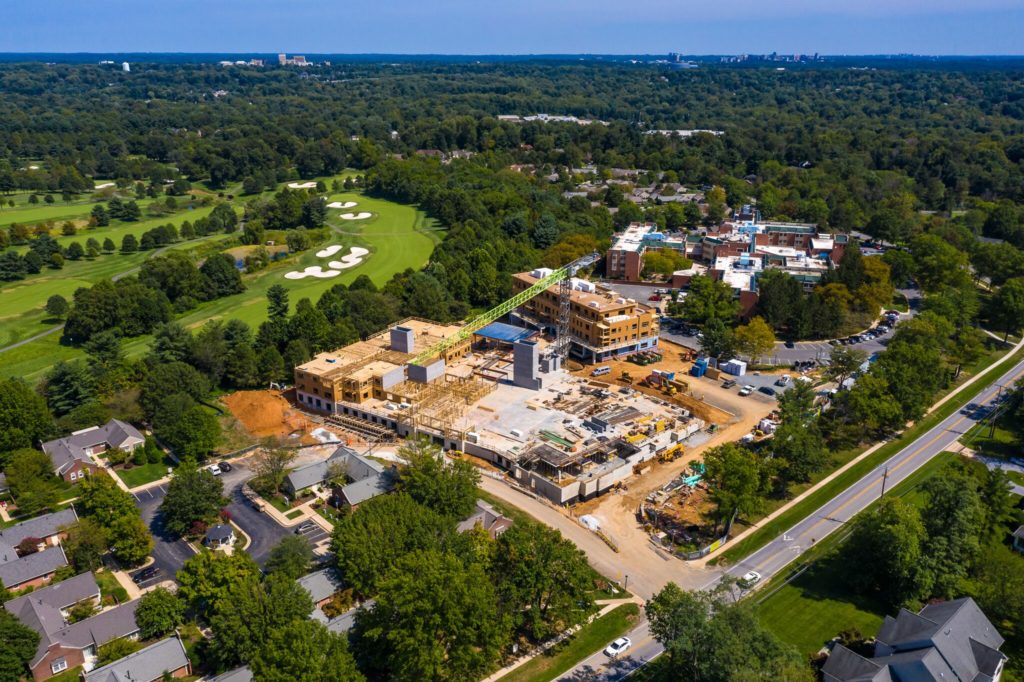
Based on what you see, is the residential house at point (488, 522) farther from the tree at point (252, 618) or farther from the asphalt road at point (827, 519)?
the tree at point (252, 618)

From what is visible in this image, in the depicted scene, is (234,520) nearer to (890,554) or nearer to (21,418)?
(21,418)

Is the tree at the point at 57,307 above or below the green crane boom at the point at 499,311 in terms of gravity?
below

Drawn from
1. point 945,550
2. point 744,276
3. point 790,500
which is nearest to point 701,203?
point 744,276

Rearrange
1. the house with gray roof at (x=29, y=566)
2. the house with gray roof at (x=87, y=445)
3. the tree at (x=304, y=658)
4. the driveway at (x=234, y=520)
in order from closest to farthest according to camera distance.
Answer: the tree at (x=304, y=658), the house with gray roof at (x=29, y=566), the driveway at (x=234, y=520), the house with gray roof at (x=87, y=445)

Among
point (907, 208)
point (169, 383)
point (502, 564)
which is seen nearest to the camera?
point (502, 564)

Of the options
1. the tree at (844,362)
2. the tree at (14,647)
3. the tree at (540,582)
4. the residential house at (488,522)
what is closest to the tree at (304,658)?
the tree at (540,582)

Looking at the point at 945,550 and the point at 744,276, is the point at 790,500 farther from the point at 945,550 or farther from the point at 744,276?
the point at 744,276

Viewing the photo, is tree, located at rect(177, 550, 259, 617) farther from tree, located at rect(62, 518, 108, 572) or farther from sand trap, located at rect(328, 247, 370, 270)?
sand trap, located at rect(328, 247, 370, 270)

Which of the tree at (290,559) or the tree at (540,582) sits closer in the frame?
the tree at (540,582)
